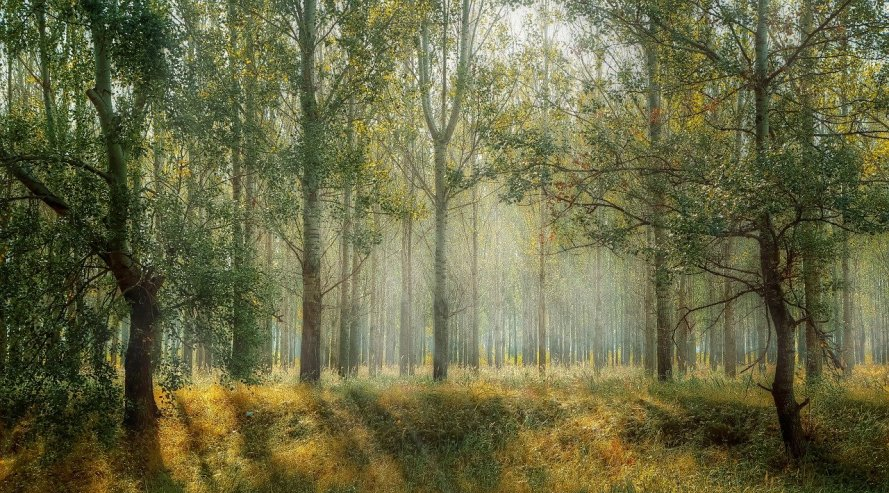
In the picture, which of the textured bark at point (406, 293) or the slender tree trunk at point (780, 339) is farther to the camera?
the textured bark at point (406, 293)

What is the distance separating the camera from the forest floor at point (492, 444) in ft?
35.1

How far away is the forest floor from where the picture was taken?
1071cm

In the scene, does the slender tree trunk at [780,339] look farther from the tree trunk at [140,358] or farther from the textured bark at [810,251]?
the tree trunk at [140,358]

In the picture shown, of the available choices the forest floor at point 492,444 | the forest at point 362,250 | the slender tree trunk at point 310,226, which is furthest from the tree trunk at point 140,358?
the slender tree trunk at point 310,226

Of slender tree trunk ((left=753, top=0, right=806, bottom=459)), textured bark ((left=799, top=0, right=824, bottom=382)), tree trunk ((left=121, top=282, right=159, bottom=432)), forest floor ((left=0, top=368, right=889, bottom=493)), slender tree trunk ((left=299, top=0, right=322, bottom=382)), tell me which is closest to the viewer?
forest floor ((left=0, top=368, right=889, bottom=493))

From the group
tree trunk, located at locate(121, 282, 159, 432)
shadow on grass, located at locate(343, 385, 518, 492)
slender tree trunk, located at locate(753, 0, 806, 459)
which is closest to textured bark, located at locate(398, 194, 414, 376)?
shadow on grass, located at locate(343, 385, 518, 492)

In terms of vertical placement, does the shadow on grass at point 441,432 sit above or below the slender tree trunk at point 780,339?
below

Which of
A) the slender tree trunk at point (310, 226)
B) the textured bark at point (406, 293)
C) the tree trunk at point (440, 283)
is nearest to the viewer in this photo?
the slender tree trunk at point (310, 226)

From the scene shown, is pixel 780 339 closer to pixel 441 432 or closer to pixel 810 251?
pixel 810 251

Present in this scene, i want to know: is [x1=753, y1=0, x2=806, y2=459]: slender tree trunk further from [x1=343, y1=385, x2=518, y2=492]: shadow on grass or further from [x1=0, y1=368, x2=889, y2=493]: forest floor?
[x1=343, y1=385, x2=518, y2=492]: shadow on grass

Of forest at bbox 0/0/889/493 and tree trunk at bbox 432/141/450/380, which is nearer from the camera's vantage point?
forest at bbox 0/0/889/493

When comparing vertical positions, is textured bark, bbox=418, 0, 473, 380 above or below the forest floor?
above

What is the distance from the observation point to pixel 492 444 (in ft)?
41.2

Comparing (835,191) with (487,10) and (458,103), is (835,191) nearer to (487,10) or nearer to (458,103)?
(458,103)
